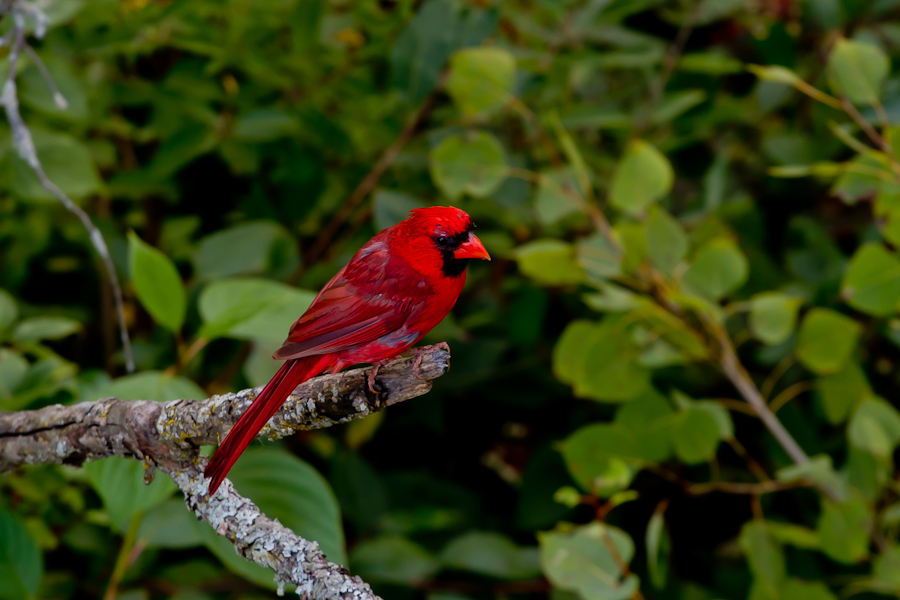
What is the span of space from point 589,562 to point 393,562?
0.53 meters

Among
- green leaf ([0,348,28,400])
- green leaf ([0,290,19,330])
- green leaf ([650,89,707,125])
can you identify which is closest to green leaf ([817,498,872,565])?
green leaf ([650,89,707,125])

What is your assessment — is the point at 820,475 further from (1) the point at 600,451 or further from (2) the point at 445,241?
(2) the point at 445,241

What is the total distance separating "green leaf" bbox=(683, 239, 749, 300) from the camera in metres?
1.79

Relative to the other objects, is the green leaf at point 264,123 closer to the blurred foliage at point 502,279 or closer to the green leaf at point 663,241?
the blurred foliage at point 502,279

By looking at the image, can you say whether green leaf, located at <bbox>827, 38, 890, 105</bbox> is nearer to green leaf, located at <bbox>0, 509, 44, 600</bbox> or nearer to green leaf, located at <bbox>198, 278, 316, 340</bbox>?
green leaf, located at <bbox>198, 278, 316, 340</bbox>

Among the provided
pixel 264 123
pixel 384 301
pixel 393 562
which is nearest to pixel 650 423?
pixel 393 562

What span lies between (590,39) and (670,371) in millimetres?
1184

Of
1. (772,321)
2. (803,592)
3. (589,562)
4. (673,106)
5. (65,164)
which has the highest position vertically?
(65,164)

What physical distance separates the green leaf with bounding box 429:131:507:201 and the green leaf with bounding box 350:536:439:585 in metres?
0.90

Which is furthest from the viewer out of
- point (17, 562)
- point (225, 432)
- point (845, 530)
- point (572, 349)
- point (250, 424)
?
point (572, 349)

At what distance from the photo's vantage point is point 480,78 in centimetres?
192

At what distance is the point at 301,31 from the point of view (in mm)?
2205

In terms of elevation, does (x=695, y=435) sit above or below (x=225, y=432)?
below

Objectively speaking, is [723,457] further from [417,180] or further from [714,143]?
[417,180]
